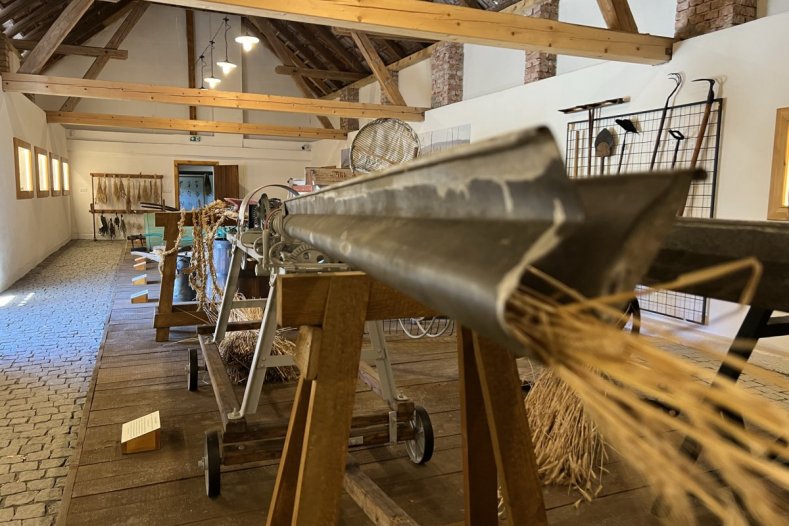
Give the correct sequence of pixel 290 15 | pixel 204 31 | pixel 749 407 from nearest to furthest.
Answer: pixel 749 407 → pixel 290 15 → pixel 204 31

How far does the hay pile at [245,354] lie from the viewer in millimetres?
3451

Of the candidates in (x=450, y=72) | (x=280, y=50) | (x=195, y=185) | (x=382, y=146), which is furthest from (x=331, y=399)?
(x=195, y=185)

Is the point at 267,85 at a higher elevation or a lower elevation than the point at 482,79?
higher

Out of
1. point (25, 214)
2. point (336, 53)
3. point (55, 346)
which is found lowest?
point (55, 346)

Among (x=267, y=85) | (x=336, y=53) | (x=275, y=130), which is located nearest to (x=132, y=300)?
(x=275, y=130)

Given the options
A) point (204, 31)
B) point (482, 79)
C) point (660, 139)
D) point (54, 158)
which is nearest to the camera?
point (660, 139)

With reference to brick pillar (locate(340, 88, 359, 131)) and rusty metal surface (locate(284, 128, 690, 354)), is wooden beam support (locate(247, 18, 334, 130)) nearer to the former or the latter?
brick pillar (locate(340, 88, 359, 131))

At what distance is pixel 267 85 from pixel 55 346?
36.2 feet

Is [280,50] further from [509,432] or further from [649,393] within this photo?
[649,393]

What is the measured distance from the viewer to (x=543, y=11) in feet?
21.4

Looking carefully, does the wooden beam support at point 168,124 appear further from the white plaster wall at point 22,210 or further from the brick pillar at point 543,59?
the brick pillar at point 543,59

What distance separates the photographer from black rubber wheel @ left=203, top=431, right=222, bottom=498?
2107 millimetres

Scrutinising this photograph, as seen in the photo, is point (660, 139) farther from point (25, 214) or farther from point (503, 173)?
point (25, 214)

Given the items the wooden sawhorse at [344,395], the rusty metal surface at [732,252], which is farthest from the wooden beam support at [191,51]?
the rusty metal surface at [732,252]
